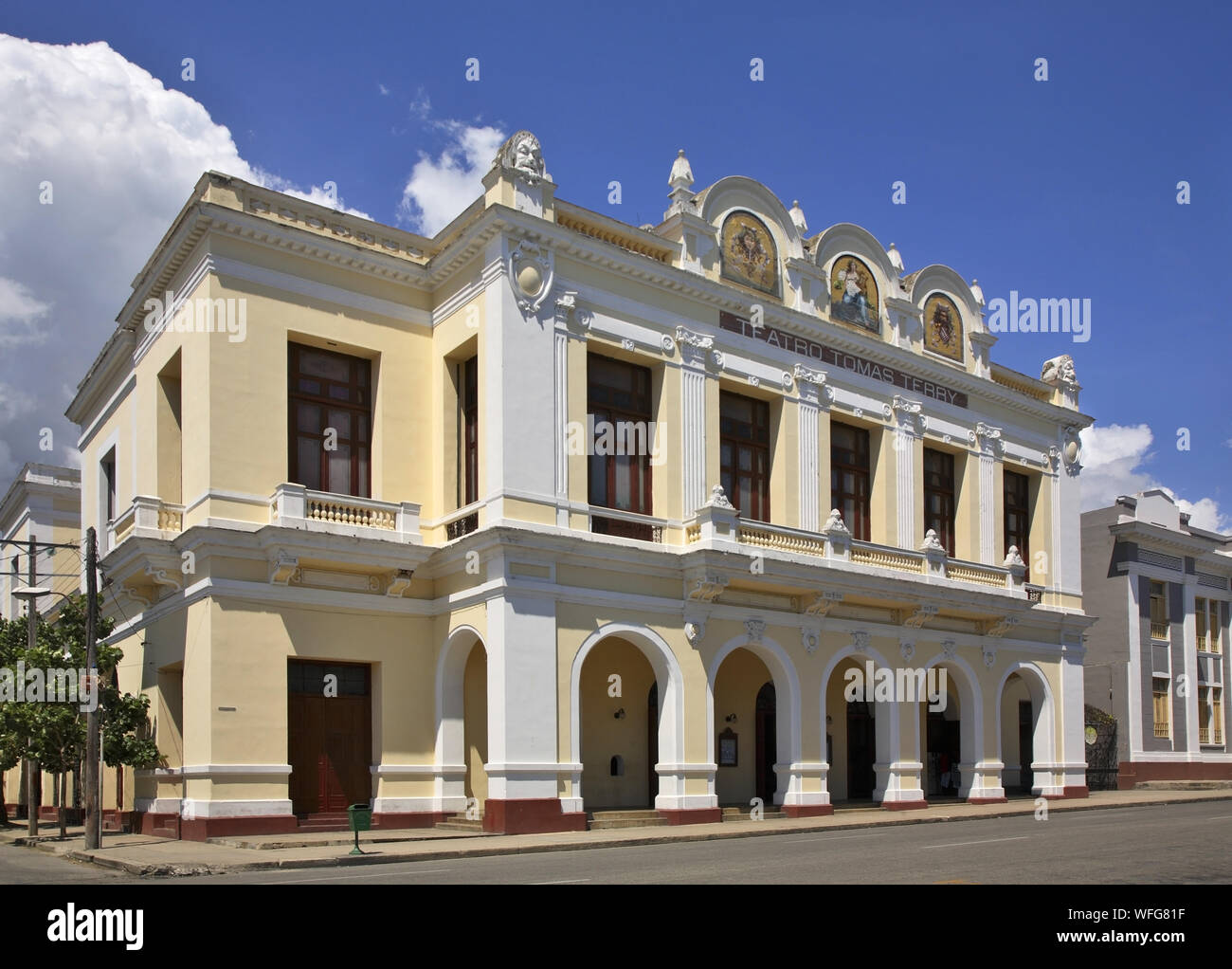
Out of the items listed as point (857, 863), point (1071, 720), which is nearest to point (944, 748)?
point (1071, 720)

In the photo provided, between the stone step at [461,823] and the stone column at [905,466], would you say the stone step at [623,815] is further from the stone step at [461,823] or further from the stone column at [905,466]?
the stone column at [905,466]

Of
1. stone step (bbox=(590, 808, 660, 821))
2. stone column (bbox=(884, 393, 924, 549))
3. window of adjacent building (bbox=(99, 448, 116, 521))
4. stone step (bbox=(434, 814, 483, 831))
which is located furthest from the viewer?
window of adjacent building (bbox=(99, 448, 116, 521))

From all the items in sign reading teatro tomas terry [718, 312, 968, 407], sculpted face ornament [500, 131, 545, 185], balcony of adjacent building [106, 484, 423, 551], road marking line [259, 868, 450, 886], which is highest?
sculpted face ornament [500, 131, 545, 185]

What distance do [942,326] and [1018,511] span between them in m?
6.35

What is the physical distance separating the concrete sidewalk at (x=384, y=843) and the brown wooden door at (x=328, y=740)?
55.9 inches

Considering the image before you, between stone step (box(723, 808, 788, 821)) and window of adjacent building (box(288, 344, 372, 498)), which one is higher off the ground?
window of adjacent building (box(288, 344, 372, 498))

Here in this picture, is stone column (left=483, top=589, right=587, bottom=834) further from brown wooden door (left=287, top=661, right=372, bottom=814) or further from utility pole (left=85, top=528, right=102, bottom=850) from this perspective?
utility pole (left=85, top=528, right=102, bottom=850)

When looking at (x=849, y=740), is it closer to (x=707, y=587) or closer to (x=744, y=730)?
(x=744, y=730)

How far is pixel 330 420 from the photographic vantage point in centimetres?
2502

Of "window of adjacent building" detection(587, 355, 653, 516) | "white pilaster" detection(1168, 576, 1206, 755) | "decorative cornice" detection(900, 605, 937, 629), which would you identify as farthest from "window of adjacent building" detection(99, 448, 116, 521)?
"white pilaster" detection(1168, 576, 1206, 755)

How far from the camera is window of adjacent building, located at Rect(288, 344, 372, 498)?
2450 cm

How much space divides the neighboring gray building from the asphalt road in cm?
2071

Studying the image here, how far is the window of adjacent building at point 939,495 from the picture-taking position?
3362 cm
